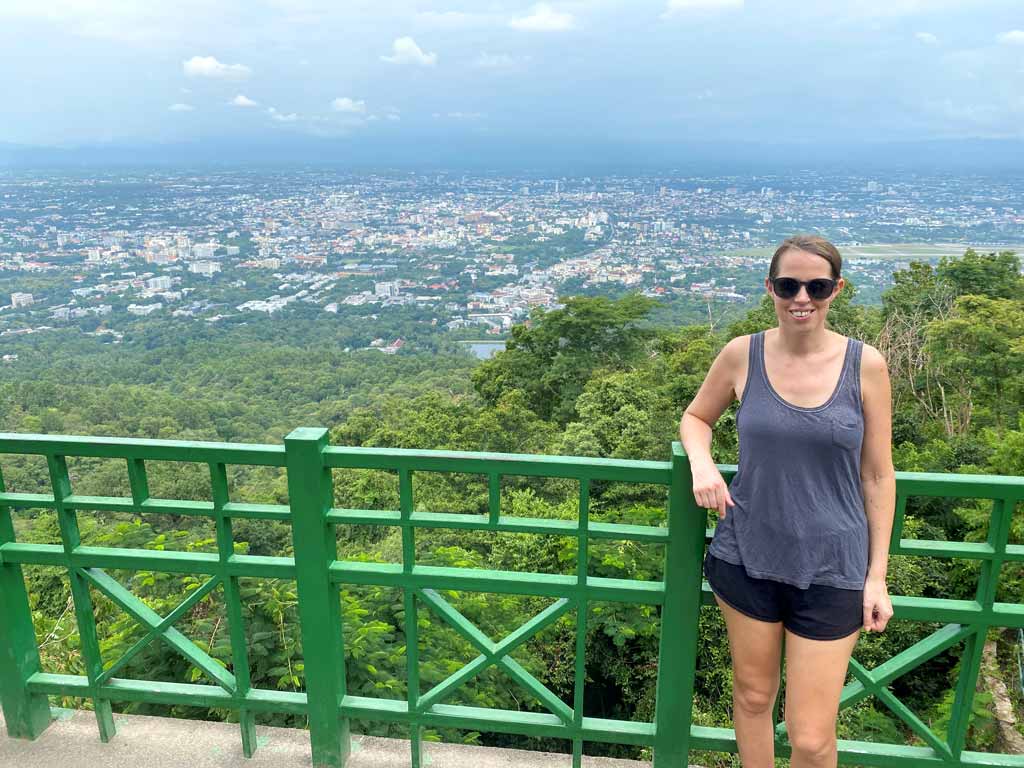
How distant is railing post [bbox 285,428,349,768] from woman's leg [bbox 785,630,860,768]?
1.15m

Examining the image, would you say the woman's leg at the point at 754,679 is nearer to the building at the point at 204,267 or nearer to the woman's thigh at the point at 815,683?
the woman's thigh at the point at 815,683

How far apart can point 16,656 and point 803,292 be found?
2.35 metres

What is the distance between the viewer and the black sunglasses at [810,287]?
4.89 ft

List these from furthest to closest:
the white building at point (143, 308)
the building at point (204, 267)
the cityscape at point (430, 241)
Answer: the building at point (204, 267) → the white building at point (143, 308) → the cityscape at point (430, 241)

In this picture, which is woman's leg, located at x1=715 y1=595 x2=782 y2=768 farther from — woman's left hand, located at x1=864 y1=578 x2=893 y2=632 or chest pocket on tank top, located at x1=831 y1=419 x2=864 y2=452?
chest pocket on tank top, located at x1=831 y1=419 x2=864 y2=452

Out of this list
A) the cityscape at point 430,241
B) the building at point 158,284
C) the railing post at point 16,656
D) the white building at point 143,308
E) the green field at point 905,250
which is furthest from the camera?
the building at point 158,284

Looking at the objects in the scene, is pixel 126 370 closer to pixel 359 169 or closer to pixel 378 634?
pixel 378 634

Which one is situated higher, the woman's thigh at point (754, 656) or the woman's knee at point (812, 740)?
the woman's thigh at point (754, 656)

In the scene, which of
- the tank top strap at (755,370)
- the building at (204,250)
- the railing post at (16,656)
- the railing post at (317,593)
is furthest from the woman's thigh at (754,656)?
the building at (204,250)

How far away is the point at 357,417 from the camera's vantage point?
22938 millimetres

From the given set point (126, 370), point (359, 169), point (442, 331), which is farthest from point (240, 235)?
point (359, 169)

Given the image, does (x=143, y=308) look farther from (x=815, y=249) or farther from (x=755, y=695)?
(x=815, y=249)

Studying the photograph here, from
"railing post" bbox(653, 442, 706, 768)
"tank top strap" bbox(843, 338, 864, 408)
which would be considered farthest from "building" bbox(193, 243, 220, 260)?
"tank top strap" bbox(843, 338, 864, 408)

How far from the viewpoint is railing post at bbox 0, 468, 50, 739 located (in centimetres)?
215
